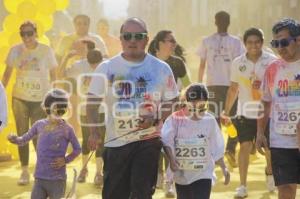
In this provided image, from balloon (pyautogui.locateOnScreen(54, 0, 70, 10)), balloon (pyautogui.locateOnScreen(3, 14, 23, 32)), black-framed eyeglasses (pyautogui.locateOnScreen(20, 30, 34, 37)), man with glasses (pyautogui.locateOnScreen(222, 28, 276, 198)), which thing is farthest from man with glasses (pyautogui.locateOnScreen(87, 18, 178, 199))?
balloon (pyautogui.locateOnScreen(54, 0, 70, 10))

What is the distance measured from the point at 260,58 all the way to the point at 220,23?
2047mm

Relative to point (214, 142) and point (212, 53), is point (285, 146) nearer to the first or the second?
point (214, 142)

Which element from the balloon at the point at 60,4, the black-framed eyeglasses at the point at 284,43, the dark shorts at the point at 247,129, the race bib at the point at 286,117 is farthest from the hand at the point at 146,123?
the balloon at the point at 60,4

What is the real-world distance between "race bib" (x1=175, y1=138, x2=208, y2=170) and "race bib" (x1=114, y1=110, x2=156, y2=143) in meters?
0.36

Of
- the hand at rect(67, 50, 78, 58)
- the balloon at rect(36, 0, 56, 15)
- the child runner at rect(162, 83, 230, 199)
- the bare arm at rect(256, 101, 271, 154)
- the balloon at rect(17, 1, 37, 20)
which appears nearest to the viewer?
the child runner at rect(162, 83, 230, 199)

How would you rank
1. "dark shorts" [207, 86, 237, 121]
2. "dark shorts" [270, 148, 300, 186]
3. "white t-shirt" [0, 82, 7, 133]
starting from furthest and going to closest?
"dark shorts" [207, 86, 237, 121]
"dark shorts" [270, 148, 300, 186]
"white t-shirt" [0, 82, 7, 133]

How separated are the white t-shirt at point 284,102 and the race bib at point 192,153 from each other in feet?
2.11

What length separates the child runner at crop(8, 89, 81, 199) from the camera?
619 cm

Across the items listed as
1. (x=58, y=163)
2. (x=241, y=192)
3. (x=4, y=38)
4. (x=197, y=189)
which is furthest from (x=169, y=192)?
(x=4, y=38)

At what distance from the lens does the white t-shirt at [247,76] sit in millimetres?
8055

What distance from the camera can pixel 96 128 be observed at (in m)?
5.80

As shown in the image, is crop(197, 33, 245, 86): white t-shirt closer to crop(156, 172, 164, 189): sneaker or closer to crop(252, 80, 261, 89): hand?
crop(252, 80, 261, 89): hand

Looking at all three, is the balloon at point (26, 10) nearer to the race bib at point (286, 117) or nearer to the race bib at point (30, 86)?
the race bib at point (30, 86)

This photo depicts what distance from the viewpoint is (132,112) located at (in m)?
5.63
